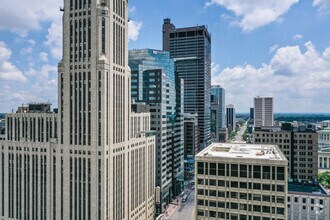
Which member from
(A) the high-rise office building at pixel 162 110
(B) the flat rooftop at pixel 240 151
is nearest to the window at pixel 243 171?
(B) the flat rooftop at pixel 240 151

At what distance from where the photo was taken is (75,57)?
305ft

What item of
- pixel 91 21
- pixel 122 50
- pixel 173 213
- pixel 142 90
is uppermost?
pixel 91 21

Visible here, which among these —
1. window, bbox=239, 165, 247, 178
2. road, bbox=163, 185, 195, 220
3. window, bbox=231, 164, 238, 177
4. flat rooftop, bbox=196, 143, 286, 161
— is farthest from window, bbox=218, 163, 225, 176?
road, bbox=163, 185, 195, 220

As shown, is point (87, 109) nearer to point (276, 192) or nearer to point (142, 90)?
point (276, 192)

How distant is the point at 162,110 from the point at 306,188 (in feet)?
246

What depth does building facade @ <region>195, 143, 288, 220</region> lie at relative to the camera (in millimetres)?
67387

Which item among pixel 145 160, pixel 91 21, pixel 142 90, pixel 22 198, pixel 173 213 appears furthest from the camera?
pixel 142 90

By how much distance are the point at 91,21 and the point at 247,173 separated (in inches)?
2549

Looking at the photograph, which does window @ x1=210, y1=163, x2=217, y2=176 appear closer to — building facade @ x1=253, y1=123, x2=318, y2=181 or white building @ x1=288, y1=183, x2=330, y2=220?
white building @ x1=288, y1=183, x2=330, y2=220

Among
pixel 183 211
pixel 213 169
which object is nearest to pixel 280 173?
pixel 213 169

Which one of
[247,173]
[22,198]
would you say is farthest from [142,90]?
[247,173]

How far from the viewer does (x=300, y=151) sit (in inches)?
5955

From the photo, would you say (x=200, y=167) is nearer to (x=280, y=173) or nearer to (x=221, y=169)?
(x=221, y=169)

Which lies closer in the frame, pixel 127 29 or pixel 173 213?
pixel 127 29
